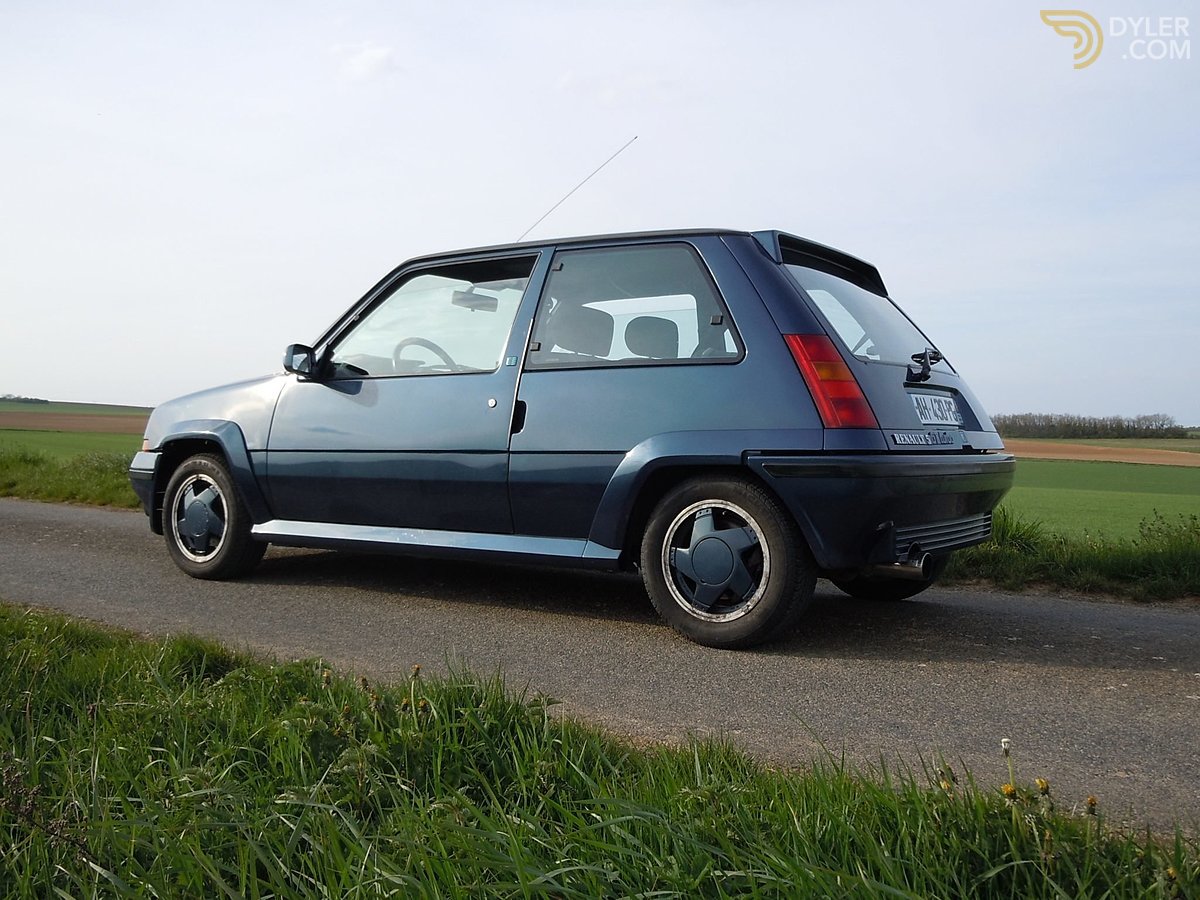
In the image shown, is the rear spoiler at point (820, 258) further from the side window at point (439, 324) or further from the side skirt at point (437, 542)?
the side skirt at point (437, 542)

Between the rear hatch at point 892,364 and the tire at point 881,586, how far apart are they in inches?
32.8

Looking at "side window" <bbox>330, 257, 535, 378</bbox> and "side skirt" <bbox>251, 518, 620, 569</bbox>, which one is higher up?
"side window" <bbox>330, 257, 535, 378</bbox>

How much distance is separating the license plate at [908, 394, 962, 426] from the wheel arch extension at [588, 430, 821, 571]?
2.28ft

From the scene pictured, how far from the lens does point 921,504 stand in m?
4.23

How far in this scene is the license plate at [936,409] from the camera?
4.50 m

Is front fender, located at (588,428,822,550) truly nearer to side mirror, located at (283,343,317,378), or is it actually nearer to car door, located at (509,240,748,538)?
car door, located at (509,240,748,538)

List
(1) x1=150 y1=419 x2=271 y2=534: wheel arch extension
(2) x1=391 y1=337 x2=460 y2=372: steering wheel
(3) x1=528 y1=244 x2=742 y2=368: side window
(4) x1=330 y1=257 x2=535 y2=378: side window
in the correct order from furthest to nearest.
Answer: (1) x1=150 y1=419 x2=271 y2=534: wheel arch extension → (2) x1=391 y1=337 x2=460 y2=372: steering wheel → (4) x1=330 y1=257 x2=535 y2=378: side window → (3) x1=528 y1=244 x2=742 y2=368: side window

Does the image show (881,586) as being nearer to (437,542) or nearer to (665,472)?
(665,472)

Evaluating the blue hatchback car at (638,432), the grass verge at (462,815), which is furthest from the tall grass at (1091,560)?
the grass verge at (462,815)

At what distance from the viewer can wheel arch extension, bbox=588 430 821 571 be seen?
Result: 4.13 m

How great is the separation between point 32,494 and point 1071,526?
A: 11.0 meters

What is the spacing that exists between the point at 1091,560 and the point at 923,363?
2.28m

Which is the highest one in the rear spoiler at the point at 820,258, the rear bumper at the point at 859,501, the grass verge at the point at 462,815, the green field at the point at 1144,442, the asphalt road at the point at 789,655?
the rear spoiler at the point at 820,258

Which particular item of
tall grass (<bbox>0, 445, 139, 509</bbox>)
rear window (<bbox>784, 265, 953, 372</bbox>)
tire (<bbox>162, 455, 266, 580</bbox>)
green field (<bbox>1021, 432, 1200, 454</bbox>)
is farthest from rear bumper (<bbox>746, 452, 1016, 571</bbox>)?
green field (<bbox>1021, 432, 1200, 454</bbox>)
